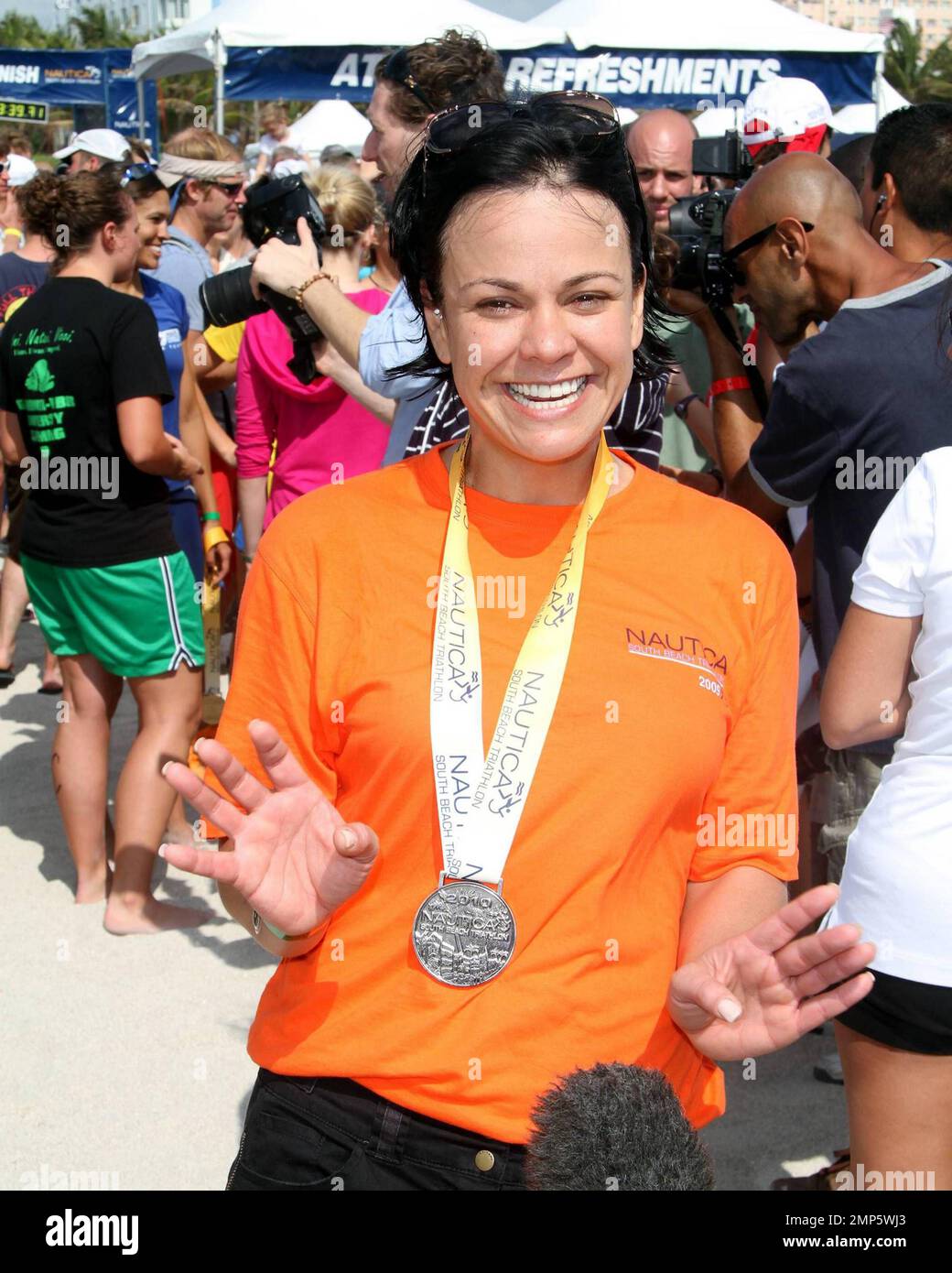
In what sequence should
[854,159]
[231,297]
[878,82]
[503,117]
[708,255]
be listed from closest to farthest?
[503,117], [708,255], [231,297], [854,159], [878,82]

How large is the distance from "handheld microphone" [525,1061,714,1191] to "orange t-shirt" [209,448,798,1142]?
4.8 inches

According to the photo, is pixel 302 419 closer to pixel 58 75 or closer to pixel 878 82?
pixel 878 82

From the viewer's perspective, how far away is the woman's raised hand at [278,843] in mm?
1537

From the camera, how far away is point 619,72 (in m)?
11.4

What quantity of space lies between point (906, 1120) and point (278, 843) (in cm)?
116

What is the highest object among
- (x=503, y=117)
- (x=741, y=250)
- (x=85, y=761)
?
(x=741, y=250)

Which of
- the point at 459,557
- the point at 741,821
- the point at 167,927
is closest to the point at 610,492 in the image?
the point at 459,557

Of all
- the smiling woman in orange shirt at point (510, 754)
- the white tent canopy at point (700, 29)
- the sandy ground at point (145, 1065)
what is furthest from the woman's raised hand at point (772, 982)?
the white tent canopy at point (700, 29)

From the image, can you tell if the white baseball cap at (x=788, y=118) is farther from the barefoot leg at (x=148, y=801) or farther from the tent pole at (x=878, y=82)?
the tent pole at (x=878, y=82)

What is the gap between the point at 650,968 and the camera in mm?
1675

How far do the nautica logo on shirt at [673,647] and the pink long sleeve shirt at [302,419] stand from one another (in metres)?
2.98

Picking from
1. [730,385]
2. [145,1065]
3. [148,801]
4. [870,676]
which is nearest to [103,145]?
[148,801]

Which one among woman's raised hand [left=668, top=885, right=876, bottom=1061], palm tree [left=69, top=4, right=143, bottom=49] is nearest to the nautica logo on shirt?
woman's raised hand [left=668, top=885, right=876, bottom=1061]
